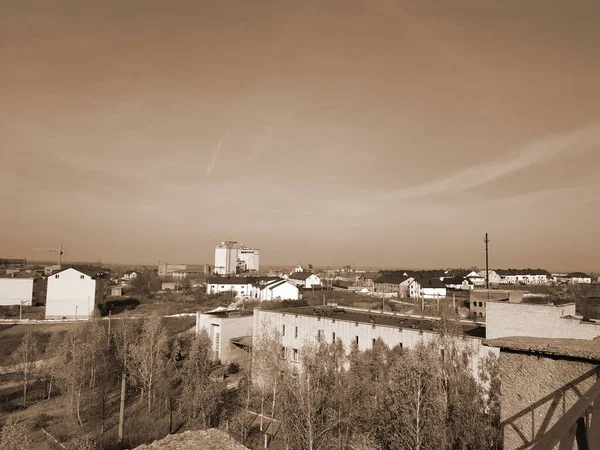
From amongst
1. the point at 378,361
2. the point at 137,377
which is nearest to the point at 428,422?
the point at 378,361

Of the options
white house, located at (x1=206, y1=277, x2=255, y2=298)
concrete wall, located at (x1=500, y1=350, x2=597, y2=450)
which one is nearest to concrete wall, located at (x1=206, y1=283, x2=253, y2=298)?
white house, located at (x1=206, y1=277, x2=255, y2=298)

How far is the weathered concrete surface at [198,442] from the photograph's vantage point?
30.8 feet

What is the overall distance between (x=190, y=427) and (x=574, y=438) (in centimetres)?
2423

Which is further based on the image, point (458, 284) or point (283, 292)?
point (458, 284)

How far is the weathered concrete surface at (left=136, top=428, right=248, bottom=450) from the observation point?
938cm

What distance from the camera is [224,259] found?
136250 mm

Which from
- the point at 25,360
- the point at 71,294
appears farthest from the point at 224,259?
the point at 25,360

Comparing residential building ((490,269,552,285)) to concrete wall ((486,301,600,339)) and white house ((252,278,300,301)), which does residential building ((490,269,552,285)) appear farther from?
concrete wall ((486,301,600,339))

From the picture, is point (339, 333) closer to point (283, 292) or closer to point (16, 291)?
point (283, 292)

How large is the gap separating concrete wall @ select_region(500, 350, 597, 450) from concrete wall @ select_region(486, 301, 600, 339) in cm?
1749

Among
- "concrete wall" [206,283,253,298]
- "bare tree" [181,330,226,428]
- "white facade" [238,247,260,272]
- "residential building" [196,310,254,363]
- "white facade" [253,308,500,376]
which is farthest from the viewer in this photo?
"white facade" [238,247,260,272]

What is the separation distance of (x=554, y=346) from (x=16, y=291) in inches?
3339

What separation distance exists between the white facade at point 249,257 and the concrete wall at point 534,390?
143000mm

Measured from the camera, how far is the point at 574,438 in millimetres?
2645
